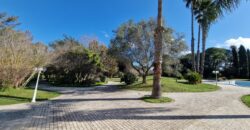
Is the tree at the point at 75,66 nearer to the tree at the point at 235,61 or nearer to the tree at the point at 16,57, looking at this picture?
the tree at the point at 16,57

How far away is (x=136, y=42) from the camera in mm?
19609

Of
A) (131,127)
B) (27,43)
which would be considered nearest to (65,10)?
(27,43)

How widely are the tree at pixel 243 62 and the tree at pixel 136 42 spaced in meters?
40.4

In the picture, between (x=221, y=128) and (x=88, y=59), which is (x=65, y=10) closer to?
(x=88, y=59)

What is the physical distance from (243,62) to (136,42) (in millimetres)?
42666

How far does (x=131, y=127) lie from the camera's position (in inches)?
255

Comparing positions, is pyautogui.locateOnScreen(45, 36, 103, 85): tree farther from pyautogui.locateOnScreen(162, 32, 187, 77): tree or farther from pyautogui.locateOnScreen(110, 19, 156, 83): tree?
pyautogui.locateOnScreen(162, 32, 187, 77): tree

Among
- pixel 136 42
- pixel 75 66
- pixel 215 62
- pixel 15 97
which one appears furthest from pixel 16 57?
pixel 215 62

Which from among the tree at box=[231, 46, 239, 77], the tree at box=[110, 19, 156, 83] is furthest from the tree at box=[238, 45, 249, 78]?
the tree at box=[110, 19, 156, 83]

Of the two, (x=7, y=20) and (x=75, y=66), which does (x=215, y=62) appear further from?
(x=7, y=20)

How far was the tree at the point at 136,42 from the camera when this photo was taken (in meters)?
19.5

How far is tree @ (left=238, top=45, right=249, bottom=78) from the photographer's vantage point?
167 ft

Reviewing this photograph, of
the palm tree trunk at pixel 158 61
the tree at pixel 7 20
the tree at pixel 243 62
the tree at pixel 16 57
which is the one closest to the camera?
the palm tree trunk at pixel 158 61

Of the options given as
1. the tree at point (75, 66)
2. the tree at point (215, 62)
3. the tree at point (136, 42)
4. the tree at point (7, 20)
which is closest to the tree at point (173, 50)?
the tree at point (136, 42)
